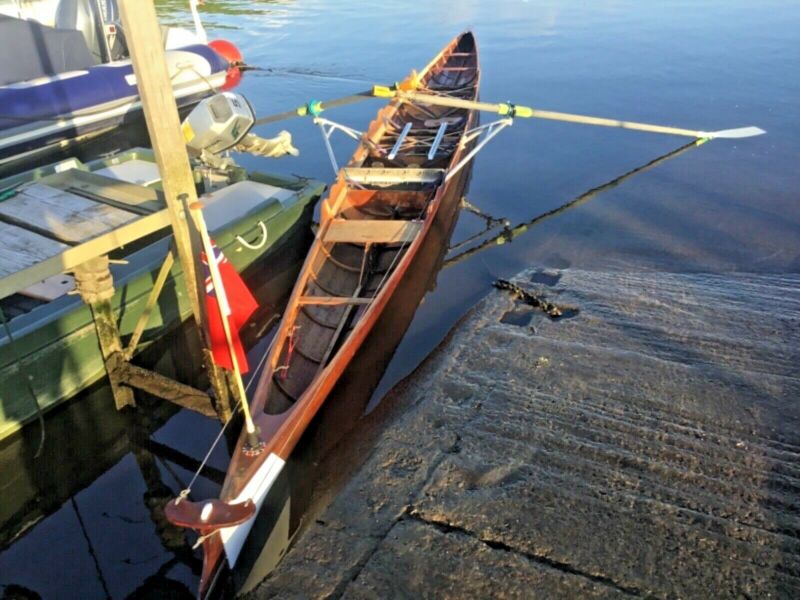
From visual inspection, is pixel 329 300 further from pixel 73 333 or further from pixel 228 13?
pixel 228 13

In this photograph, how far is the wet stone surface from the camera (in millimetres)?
4820


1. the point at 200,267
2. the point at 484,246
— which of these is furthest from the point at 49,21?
the point at 200,267

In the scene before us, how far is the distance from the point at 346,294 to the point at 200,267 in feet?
11.2

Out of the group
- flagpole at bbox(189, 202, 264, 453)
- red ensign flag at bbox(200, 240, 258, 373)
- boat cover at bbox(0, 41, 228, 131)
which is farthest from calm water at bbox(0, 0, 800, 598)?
boat cover at bbox(0, 41, 228, 131)

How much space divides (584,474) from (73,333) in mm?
5765

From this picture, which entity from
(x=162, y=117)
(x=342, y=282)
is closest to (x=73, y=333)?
(x=162, y=117)

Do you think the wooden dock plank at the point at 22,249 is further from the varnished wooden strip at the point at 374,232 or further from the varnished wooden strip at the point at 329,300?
the varnished wooden strip at the point at 374,232

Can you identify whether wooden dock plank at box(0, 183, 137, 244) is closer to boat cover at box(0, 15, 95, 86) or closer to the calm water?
the calm water

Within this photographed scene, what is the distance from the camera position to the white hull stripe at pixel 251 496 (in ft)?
17.9

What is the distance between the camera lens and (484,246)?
11430 millimetres

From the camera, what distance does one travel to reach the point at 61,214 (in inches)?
A: 235

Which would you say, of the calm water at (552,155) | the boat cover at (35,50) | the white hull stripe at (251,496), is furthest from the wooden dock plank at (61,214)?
the boat cover at (35,50)

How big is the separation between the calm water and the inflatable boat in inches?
94.0

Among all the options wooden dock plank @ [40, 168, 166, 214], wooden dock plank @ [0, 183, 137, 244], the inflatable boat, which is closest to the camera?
wooden dock plank @ [0, 183, 137, 244]
